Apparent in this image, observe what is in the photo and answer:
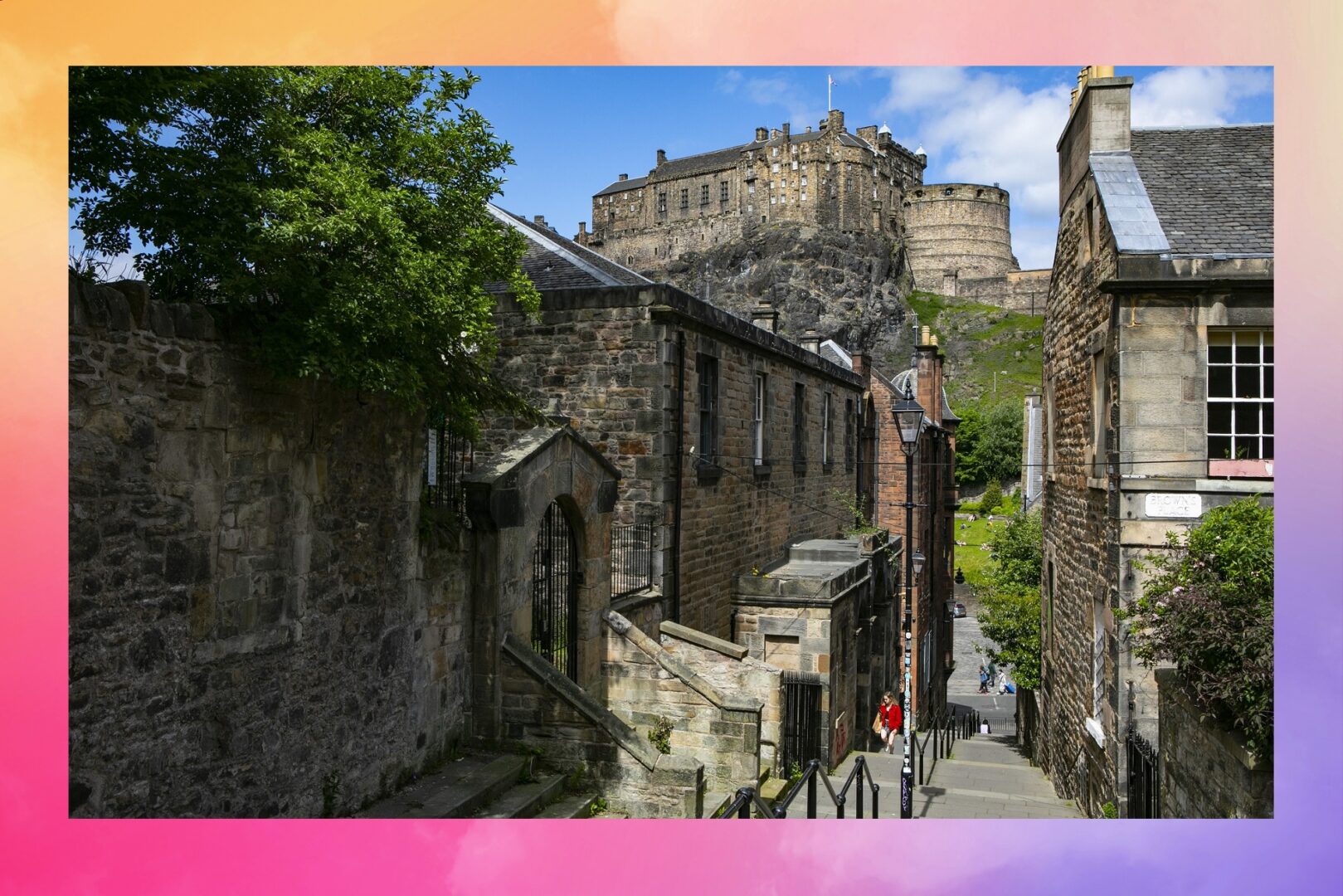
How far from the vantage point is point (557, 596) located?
11250mm

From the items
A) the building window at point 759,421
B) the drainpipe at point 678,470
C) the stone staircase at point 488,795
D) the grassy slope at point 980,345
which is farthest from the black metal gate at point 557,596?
the grassy slope at point 980,345

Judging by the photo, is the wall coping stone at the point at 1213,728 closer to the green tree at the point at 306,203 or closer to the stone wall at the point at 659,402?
the green tree at the point at 306,203

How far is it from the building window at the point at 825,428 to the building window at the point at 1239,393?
12.3 m

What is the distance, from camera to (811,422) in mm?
21469

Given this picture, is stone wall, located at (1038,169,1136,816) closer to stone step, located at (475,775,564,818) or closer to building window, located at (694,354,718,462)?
building window, located at (694,354,718,462)

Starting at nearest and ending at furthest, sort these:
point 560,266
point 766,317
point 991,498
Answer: point 560,266, point 766,317, point 991,498

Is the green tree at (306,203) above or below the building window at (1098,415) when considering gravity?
above

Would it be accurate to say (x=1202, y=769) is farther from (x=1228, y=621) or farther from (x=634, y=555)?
(x=634, y=555)

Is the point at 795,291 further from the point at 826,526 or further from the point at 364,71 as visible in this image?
the point at 364,71

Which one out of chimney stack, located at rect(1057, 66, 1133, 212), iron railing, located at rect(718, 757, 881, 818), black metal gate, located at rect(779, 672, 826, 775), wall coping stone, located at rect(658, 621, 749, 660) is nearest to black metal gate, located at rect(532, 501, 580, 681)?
iron railing, located at rect(718, 757, 881, 818)

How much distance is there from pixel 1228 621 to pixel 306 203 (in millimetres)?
6686

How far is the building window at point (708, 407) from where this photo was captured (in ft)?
50.3

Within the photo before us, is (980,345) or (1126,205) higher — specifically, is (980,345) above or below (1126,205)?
above

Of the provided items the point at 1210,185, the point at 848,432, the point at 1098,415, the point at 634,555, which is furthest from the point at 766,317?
the point at 1210,185
